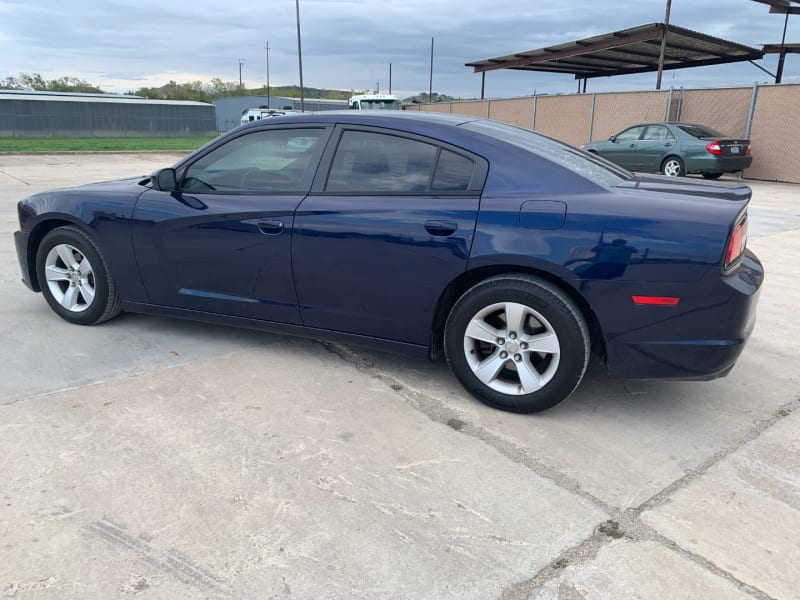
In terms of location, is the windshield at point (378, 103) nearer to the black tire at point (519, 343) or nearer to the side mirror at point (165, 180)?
the side mirror at point (165, 180)

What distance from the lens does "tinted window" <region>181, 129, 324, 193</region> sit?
12.2 ft

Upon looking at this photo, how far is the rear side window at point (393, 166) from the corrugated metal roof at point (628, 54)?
20.6m

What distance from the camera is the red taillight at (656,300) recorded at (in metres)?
2.88

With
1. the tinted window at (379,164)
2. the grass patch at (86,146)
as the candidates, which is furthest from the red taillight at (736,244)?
the grass patch at (86,146)

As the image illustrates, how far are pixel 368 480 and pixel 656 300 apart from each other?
156 centimetres

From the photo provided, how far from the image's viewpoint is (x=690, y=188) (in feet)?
11.3

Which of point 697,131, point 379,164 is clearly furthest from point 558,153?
point 697,131

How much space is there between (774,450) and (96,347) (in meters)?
3.98

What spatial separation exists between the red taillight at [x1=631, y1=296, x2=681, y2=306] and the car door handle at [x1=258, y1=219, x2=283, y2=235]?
6.48 ft

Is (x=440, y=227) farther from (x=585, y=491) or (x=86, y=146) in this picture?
(x=86, y=146)

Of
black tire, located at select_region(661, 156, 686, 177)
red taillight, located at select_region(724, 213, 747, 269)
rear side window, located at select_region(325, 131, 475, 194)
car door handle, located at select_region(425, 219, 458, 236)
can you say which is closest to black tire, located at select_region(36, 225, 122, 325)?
rear side window, located at select_region(325, 131, 475, 194)

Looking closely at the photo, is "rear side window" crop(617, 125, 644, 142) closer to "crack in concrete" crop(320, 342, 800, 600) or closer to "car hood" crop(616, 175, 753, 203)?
"car hood" crop(616, 175, 753, 203)

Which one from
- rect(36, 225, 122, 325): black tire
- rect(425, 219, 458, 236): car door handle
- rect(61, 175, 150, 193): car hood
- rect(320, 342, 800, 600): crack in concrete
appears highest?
rect(61, 175, 150, 193): car hood

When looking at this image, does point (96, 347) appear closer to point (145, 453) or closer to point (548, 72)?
point (145, 453)
